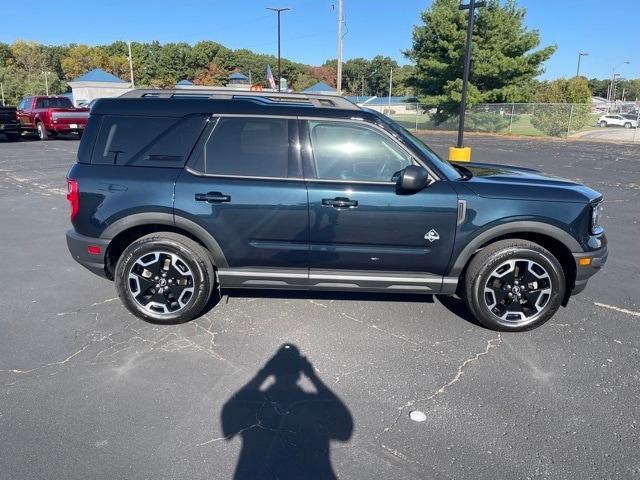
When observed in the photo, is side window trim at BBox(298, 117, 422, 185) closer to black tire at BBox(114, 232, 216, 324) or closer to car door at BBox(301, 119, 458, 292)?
→ car door at BBox(301, 119, 458, 292)

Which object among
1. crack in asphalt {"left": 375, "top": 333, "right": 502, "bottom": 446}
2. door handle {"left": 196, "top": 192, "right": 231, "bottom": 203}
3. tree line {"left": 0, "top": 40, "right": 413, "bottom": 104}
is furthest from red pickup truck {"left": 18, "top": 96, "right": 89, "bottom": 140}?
tree line {"left": 0, "top": 40, "right": 413, "bottom": 104}

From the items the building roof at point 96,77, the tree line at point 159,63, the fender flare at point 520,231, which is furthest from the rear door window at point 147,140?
the tree line at point 159,63

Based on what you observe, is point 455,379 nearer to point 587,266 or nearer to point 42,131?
point 587,266

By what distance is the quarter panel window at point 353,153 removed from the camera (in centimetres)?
389

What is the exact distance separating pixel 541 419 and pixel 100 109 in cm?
403

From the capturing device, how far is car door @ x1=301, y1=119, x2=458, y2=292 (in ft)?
12.4

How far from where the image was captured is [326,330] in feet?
13.1

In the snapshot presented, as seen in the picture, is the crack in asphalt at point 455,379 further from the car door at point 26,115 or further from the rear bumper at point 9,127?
the car door at point 26,115

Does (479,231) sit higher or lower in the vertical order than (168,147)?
lower

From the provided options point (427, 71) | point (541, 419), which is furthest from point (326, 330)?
point (427, 71)

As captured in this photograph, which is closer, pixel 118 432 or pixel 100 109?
pixel 118 432

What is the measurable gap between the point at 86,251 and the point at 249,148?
1.65 metres

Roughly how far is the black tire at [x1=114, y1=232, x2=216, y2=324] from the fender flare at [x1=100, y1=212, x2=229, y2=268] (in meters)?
0.12

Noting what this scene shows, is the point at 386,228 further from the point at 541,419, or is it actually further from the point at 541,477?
the point at 541,477
